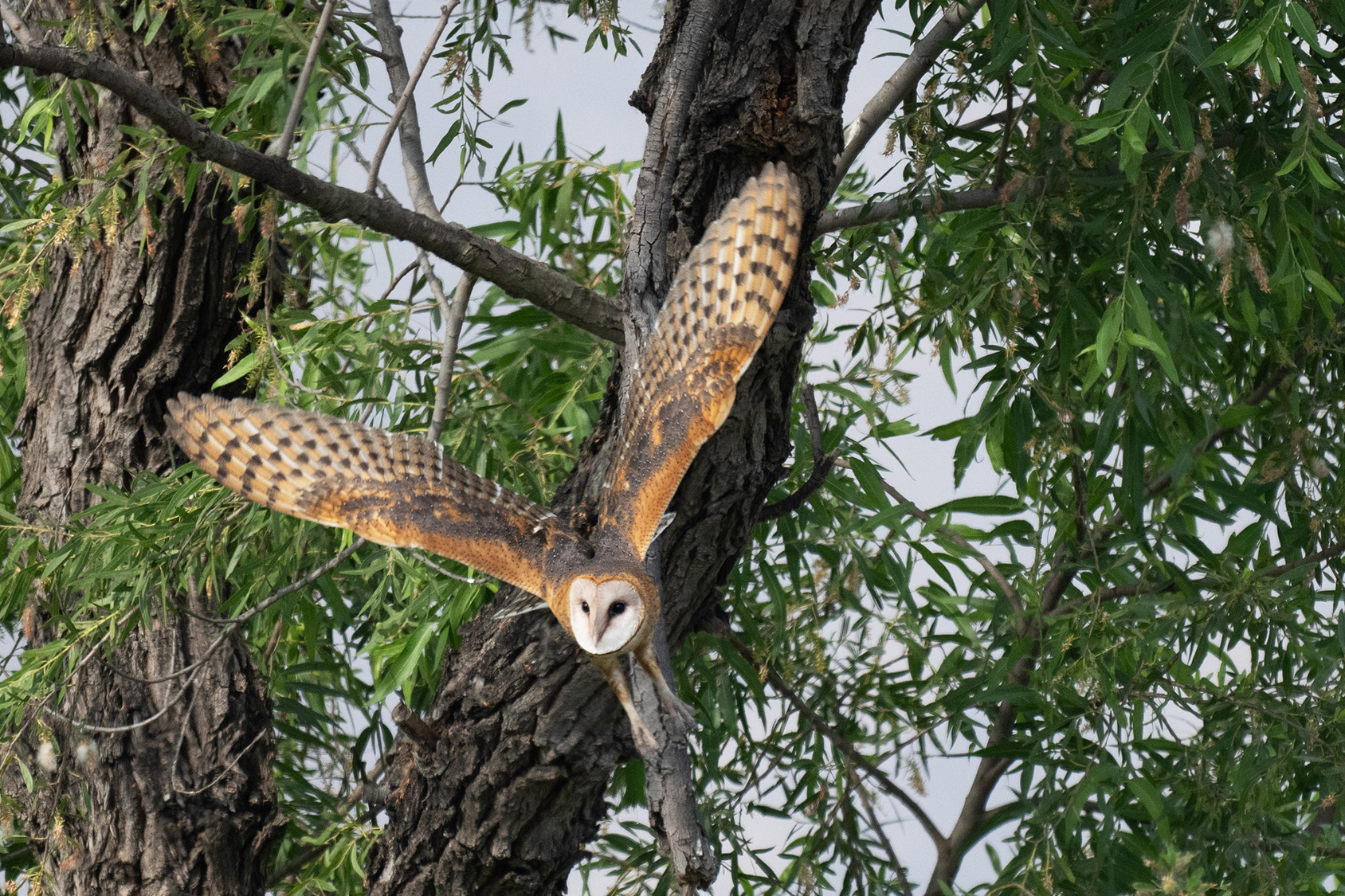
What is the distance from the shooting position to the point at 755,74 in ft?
5.42

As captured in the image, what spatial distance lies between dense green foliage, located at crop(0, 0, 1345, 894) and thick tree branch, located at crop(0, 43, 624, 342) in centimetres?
22

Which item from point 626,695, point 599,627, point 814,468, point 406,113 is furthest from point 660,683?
point 406,113

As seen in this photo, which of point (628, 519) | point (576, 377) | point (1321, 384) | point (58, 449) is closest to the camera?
point (628, 519)

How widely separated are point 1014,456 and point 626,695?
2.87 ft

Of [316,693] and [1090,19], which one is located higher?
[1090,19]

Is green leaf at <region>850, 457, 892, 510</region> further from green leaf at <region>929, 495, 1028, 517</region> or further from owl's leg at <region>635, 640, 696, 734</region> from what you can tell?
owl's leg at <region>635, 640, 696, 734</region>

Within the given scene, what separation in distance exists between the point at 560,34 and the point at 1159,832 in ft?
5.62

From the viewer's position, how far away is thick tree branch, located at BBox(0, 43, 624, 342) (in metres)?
1.48

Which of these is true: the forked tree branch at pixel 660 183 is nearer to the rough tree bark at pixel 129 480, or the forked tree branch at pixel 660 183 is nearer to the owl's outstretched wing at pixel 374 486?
the owl's outstretched wing at pixel 374 486

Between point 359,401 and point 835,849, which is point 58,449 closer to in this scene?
point 359,401

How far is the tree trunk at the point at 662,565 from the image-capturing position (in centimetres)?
166

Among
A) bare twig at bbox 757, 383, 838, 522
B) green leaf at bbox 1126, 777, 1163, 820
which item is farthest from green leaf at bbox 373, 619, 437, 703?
green leaf at bbox 1126, 777, 1163, 820

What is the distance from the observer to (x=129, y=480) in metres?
2.66

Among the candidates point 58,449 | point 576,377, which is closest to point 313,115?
point 576,377
